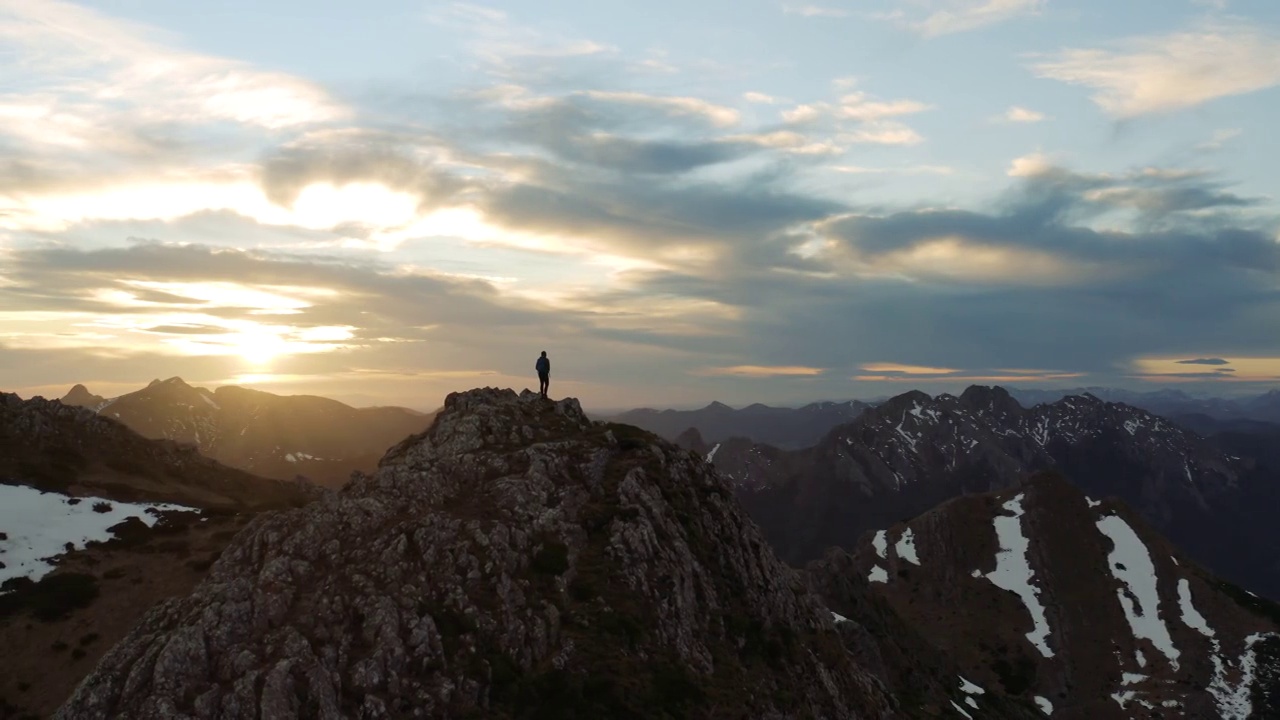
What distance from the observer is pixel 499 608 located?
4441 centimetres

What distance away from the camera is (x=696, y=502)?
62.0 meters

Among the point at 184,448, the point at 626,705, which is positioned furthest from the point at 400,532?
the point at 184,448

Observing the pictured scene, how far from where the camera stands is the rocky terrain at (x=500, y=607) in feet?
125

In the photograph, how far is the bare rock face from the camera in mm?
38000

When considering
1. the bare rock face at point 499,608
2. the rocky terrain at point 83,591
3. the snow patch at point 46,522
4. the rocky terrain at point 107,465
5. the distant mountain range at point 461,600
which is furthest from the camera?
the rocky terrain at point 107,465

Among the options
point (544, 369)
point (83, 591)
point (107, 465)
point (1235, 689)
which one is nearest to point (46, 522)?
point (83, 591)

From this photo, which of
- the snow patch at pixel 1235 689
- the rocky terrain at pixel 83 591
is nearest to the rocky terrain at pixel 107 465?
the rocky terrain at pixel 83 591

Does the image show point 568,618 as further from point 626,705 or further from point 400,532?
point 400,532

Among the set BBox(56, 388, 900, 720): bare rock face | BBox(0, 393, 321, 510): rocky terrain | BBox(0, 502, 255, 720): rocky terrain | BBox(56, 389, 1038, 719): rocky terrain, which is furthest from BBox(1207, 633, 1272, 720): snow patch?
BBox(0, 502, 255, 720): rocky terrain

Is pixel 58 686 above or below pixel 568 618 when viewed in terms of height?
below

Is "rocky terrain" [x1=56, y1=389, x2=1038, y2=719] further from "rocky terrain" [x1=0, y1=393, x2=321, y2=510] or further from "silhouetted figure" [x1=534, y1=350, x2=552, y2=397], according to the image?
"rocky terrain" [x1=0, y1=393, x2=321, y2=510]

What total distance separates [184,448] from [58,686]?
6935 centimetres

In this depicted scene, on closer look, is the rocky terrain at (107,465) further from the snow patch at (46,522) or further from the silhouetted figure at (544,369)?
the silhouetted figure at (544,369)

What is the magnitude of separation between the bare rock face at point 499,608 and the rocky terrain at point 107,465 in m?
57.0
